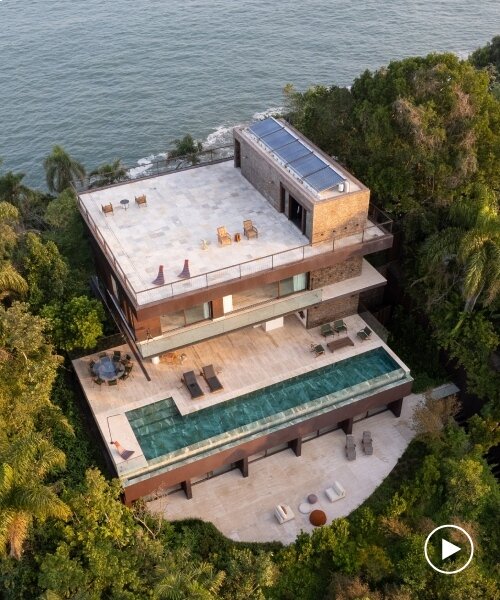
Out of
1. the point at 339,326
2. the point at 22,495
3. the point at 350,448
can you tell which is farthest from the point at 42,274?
the point at 350,448

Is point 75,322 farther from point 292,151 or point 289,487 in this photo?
point 292,151

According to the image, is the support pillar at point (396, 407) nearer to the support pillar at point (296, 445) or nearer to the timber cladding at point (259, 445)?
the timber cladding at point (259, 445)

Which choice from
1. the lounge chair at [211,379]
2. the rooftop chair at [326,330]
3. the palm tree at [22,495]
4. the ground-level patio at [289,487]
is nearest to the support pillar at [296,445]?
the ground-level patio at [289,487]

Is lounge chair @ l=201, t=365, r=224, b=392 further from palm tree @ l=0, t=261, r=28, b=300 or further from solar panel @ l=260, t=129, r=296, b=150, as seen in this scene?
solar panel @ l=260, t=129, r=296, b=150

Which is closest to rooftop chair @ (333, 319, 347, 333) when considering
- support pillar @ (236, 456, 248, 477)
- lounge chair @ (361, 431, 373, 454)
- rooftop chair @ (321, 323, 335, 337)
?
rooftop chair @ (321, 323, 335, 337)

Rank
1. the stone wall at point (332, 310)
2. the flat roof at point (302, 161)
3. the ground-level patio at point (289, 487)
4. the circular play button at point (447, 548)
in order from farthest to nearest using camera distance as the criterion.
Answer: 1. the stone wall at point (332, 310)
2. the flat roof at point (302, 161)
3. the ground-level patio at point (289, 487)
4. the circular play button at point (447, 548)

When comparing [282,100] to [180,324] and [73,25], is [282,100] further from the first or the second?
[180,324]
